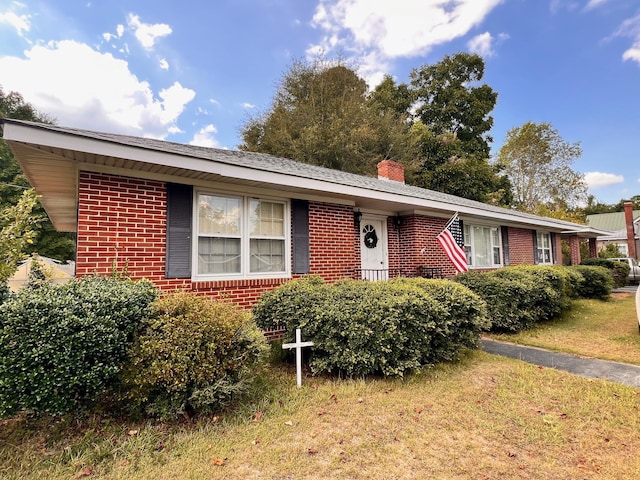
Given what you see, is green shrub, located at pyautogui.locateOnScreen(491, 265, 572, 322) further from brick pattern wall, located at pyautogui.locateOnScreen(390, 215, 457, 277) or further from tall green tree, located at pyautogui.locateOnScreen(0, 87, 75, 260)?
tall green tree, located at pyautogui.locateOnScreen(0, 87, 75, 260)

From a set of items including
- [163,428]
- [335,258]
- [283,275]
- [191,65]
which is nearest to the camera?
[163,428]

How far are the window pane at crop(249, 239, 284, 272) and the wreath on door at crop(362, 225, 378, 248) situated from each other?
293cm

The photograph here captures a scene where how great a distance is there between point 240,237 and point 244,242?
0.39 ft

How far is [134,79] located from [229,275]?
1524 cm

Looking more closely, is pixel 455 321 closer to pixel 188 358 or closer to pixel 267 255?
pixel 267 255

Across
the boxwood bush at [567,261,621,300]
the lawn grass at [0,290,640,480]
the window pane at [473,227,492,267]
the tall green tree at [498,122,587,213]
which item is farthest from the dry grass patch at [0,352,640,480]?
the tall green tree at [498,122,587,213]

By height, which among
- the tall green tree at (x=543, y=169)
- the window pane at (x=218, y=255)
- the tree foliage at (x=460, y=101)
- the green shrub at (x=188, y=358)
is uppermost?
the tree foliage at (x=460, y=101)

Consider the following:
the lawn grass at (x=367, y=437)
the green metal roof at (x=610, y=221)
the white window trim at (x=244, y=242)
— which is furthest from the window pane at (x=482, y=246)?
the green metal roof at (x=610, y=221)

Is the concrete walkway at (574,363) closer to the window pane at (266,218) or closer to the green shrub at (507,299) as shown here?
the green shrub at (507,299)

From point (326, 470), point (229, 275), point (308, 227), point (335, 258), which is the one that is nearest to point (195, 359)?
point (326, 470)

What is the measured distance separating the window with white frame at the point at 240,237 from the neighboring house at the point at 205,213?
18mm

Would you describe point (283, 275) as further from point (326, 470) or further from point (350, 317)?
point (326, 470)

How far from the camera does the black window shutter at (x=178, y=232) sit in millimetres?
4926

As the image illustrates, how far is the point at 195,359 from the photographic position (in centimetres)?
305
